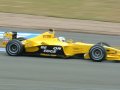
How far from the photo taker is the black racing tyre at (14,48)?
39.4ft

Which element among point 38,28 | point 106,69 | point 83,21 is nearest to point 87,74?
point 106,69

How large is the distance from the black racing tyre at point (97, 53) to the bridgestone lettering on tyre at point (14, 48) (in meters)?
1.68

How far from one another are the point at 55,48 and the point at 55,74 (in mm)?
1694

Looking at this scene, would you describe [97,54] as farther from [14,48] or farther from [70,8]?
[70,8]

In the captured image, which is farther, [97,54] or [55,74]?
[97,54]

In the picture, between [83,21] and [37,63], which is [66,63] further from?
[83,21]

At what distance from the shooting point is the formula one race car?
454 inches

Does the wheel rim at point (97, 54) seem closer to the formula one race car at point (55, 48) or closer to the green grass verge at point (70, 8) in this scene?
the formula one race car at point (55, 48)

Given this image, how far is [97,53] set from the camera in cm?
1146

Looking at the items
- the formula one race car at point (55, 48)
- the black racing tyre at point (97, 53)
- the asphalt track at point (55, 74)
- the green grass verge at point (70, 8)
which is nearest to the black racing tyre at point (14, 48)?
the formula one race car at point (55, 48)

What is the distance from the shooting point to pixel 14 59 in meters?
11.8

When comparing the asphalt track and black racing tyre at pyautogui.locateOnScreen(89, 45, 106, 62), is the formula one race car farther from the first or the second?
the asphalt track

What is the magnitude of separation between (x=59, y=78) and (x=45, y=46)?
85.3 inches

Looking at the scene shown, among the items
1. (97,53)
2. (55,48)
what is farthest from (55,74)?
(55,48)
